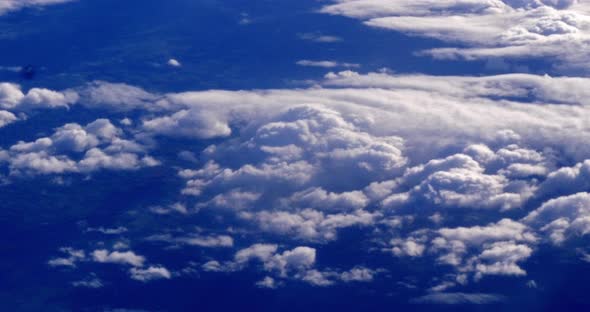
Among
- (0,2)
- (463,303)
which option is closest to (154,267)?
(463,303)

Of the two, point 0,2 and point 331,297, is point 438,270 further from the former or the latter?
point 0,2

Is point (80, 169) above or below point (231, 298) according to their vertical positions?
above

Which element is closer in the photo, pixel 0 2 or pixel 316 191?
pixel 316 191

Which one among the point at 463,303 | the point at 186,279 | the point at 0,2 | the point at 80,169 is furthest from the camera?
the point at 0,2

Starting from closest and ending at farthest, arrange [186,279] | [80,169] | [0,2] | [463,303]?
[463,303], [186,279], [80,169], [0,2]

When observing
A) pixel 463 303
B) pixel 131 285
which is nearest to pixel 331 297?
pixel 463 303

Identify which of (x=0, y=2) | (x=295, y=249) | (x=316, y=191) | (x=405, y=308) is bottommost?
(x=405, y=308)

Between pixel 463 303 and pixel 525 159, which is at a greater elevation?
pixel 525 159

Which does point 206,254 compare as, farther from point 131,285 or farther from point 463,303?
point 463,303

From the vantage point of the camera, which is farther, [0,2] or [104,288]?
[0,2]
